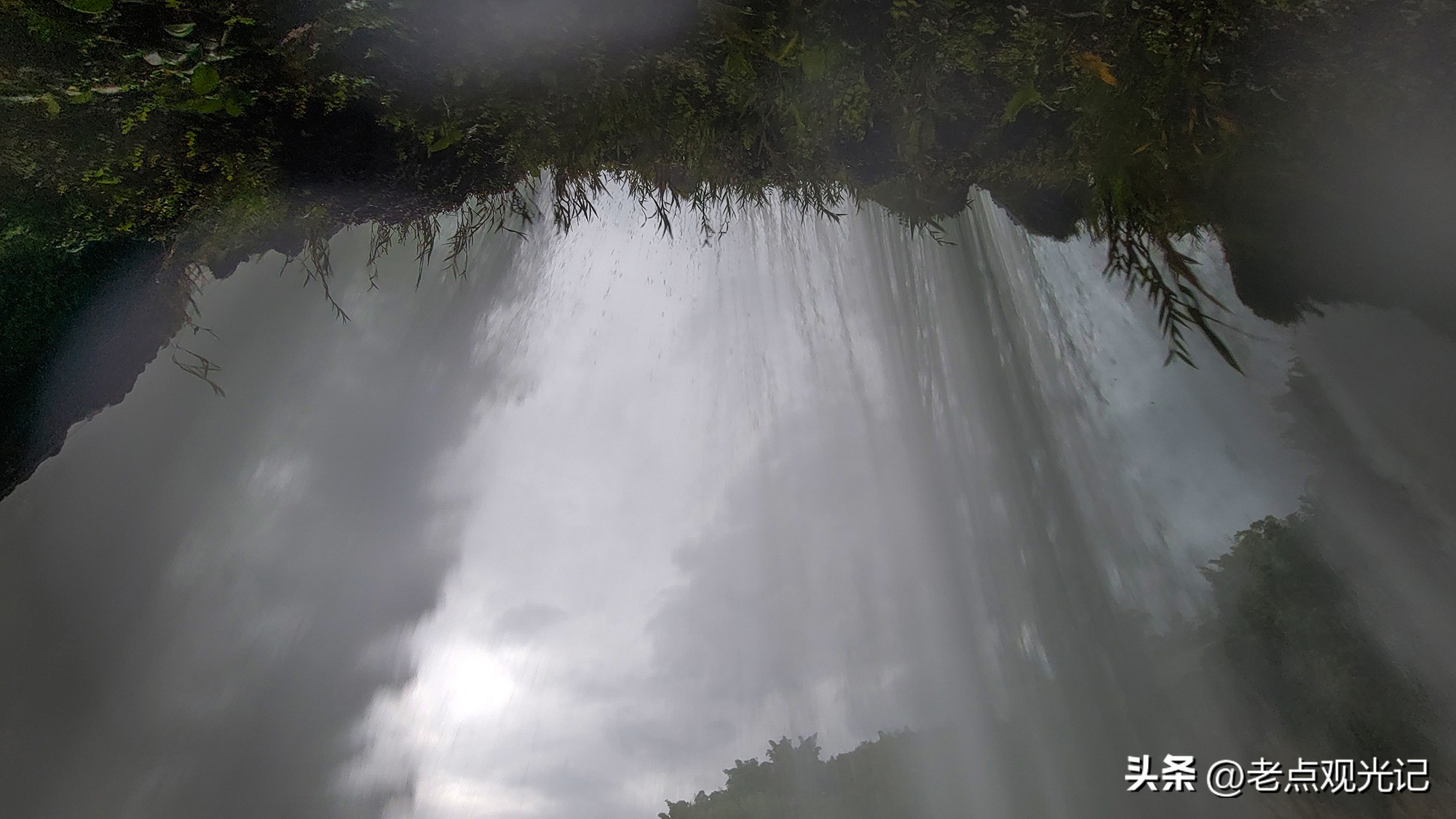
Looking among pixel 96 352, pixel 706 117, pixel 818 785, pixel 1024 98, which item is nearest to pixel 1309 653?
pixel 1024 98

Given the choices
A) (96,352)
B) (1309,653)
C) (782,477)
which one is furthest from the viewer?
(782,477)

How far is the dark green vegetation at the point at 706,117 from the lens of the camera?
1730 millimetres

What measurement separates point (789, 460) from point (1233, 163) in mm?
9251

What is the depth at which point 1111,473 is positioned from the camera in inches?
177

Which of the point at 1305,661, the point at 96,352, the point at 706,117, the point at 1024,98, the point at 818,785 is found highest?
the point at 706,117

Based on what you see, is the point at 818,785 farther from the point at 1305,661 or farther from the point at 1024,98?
the point at 1024,98

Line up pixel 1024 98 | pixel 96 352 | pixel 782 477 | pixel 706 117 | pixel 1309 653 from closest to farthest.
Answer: pixel 1024 98
pixel 706 117
pixel 96 352
pixel 1309 653
pixel 782 477

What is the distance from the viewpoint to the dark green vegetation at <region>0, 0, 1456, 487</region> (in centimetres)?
173

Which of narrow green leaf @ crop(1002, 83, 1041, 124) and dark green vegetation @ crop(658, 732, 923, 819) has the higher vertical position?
narrow green leaf @ crop(1002, 83, 1041, 124)

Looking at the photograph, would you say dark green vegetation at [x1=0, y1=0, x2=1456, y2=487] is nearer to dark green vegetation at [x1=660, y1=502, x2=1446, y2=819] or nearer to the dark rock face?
the dark rock face

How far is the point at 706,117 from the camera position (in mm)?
2354

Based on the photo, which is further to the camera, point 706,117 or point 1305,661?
point 1305,661

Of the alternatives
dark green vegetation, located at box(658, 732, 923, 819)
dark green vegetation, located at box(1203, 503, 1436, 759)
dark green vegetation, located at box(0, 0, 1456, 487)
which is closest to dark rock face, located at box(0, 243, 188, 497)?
dark green vegetation, located at box(0, 0, 1456, 487)

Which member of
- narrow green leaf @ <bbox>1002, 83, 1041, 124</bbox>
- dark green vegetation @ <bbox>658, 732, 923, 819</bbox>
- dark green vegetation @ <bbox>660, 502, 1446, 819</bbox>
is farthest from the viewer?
dark green vegetation @ <bbox>658, 732, 923, 819</bbox>
